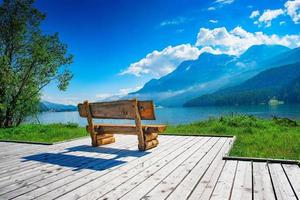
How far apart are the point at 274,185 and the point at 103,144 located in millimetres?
5760

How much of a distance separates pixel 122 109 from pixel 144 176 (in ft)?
9.97

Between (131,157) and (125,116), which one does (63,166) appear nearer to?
(131,157)

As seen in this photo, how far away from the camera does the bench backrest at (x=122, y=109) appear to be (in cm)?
752

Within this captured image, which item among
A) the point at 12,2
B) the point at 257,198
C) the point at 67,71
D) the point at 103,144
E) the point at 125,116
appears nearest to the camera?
the point at 257,198

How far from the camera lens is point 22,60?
19.8 meters

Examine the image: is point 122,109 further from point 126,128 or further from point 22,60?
point 22,60

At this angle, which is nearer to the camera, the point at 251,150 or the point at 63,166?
the point at 63,166

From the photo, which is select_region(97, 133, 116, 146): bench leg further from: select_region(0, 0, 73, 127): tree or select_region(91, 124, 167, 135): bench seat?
select_region(0, 0, 73, 127): tree

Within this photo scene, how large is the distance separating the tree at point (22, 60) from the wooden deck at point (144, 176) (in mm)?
13116

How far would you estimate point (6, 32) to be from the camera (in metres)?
19.1

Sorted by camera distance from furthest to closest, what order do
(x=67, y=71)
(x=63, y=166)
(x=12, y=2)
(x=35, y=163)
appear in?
1. (x=67, y=71)
2. (x=12, y=2)
3. (x=35, y=163)
4. (x=63, y=166)

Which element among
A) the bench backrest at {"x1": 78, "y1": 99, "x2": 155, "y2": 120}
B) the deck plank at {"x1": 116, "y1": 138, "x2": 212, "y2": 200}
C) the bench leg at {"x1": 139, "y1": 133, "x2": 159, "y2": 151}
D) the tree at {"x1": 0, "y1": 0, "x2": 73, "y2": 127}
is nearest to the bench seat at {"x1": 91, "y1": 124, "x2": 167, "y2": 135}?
the bench leg at {"x1": 139, "y1": 133, "x2": 159, "y2": 151}

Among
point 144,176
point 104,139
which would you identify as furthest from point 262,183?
point 104,139

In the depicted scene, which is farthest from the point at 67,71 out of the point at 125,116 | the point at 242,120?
the point at 125,116
